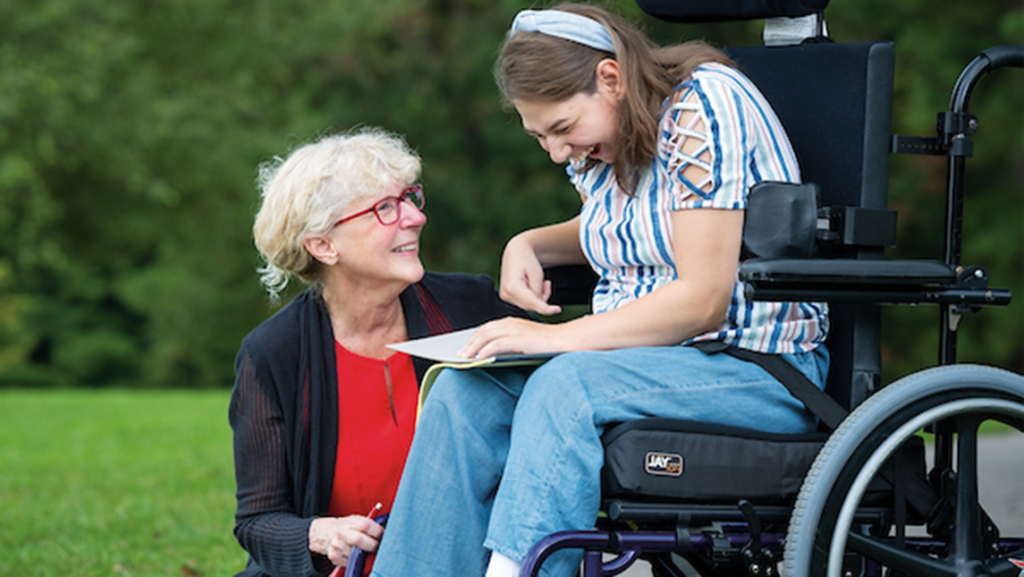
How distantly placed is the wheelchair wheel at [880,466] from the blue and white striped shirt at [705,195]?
26 centimetres

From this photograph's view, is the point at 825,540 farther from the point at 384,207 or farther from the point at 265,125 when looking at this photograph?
the point at 265,125

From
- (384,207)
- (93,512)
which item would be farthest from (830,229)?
(93,512)

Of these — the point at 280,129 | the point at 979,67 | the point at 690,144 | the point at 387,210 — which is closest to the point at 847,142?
the point at 979,67

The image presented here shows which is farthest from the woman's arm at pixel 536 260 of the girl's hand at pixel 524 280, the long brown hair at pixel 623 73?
the long brown hair at pixel 623 73

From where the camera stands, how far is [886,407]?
1.83 m

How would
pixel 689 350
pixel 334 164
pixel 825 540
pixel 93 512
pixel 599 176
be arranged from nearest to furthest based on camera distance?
pixel 825 540, pixel 689 350, pixel 599 176, pixel 334 164, pixel 93 512

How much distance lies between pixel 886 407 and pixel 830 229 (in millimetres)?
328

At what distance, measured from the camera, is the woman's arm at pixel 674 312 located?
1.91 metres

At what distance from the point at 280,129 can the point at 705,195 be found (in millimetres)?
15733

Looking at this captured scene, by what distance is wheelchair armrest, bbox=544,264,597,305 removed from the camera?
256 cm

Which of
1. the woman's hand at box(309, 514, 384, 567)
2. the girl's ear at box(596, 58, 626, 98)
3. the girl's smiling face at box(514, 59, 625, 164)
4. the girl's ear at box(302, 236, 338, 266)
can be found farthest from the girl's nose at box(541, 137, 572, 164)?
the woman's hand at box(309, 514, 384, 567)

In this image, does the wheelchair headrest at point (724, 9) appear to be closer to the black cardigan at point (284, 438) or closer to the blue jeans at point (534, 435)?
the blue jeans at point (534, 435)

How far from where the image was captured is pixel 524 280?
2.45m

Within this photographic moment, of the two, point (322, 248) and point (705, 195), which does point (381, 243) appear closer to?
point (322, 248)
